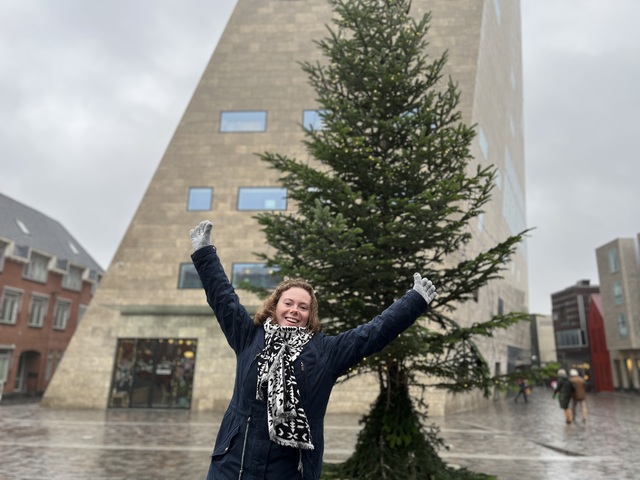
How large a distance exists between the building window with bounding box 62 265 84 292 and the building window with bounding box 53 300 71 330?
1.33m

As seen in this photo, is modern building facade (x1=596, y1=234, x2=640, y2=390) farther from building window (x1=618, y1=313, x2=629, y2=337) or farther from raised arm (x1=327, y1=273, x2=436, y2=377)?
raised arm (x1=327, y1=273, x2=436, y2=377)

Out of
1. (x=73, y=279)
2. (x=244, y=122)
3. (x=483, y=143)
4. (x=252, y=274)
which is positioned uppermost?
(x=483, y=143)

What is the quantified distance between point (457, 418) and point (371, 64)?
16.8m

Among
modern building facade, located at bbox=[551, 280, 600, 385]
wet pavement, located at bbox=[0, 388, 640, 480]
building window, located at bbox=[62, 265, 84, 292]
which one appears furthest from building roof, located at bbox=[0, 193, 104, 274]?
modern building facade, located at bbox=[551, 280, 600, 385]

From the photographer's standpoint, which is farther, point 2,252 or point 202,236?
point 2,252

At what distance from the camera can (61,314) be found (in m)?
39.6

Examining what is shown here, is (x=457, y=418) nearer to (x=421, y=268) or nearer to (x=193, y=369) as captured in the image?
(x=193, y=369)

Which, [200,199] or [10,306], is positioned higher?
[200,199]

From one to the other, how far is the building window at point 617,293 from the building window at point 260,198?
3376cm

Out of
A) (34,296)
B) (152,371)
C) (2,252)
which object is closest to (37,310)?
(34,296)

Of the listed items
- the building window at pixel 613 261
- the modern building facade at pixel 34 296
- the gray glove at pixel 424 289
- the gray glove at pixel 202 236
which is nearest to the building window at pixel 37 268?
the modern building facade at pixel 34 296

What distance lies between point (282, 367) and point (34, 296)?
39212mm

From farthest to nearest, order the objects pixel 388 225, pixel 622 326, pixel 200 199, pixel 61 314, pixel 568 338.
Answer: pixel 568 338
pixel 622 326
pixel 61 314
pixel 200 199
pixel 388 225

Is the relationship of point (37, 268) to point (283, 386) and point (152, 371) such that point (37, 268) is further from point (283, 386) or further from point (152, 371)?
point (283, 386)
